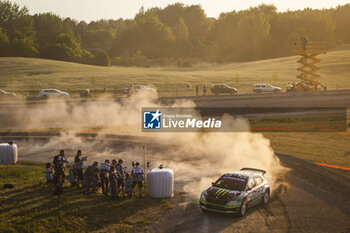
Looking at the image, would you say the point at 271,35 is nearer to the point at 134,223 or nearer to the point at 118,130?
the point at 118,130

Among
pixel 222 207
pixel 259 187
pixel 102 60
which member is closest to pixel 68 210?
pixel 222 207

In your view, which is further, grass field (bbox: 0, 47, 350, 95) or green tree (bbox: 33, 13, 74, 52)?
green tree (bbox: 33, 13, 74, 52)

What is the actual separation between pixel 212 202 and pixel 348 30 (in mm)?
144333

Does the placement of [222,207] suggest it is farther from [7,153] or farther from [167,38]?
[167,38]

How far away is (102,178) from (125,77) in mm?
71952

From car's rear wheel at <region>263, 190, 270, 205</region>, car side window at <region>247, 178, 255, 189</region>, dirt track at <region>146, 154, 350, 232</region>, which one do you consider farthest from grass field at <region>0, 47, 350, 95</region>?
car side window at <region>247, 178, 255, 189</region>

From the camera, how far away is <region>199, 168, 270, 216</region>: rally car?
13.3 metres

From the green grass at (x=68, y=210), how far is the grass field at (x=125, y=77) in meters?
55.2

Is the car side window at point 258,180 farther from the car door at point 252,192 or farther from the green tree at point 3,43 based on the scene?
the green tree at point 3,43

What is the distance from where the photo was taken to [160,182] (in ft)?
50.0

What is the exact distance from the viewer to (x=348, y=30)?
140m

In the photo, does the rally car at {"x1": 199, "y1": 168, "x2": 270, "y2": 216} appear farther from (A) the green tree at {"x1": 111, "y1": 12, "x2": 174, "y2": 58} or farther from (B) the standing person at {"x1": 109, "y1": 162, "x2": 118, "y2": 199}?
(A) the green tree at {"x1": 111, "y1": 12, "x2": 174, "y2": 58}

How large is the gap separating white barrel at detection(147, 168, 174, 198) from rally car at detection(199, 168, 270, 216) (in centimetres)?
176

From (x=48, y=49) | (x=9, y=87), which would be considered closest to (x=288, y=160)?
(x=9, y=87)
